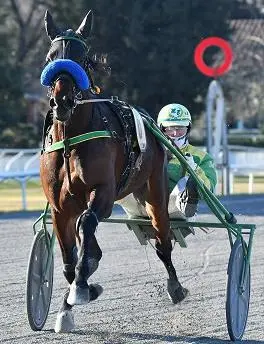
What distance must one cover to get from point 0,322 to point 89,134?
1.30 metres

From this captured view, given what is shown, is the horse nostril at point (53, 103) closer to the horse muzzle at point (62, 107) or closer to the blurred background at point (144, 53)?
the horse muzzle at point (62, 107)

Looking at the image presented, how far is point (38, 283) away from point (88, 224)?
2.88 feet

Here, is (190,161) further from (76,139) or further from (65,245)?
(76,139)

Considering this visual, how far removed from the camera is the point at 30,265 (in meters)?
5.80

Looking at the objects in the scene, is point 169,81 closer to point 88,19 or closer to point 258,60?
point 258,60

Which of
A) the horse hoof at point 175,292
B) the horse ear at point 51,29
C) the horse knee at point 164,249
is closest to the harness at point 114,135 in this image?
the horse ear at point 51,29

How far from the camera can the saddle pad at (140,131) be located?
5871mm

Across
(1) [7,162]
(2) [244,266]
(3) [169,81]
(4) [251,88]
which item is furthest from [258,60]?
(2) [244,266]

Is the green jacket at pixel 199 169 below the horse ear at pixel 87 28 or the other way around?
below

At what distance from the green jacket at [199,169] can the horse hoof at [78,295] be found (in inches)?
63.3

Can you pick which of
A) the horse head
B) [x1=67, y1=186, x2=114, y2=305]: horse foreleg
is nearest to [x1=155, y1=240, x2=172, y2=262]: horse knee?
[x1=67, y1=186, x2=114, y2=305]: horse foreleg

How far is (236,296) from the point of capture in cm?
582

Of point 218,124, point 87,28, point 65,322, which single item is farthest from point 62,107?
point 218,124

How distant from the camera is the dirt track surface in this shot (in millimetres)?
5602
